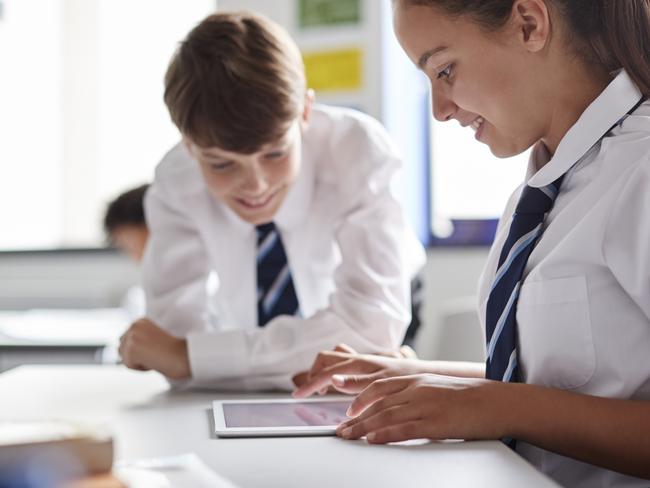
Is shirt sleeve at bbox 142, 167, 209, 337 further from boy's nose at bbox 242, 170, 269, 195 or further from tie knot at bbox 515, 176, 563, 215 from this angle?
tie knot at bbox 515, 176, 563, 215

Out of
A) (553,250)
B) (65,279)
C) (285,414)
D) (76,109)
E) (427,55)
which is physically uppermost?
(427,55)

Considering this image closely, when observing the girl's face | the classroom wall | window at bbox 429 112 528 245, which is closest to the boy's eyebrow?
the girl's face

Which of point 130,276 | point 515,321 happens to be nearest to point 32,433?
point 515,321

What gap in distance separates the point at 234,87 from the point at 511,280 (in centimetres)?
62

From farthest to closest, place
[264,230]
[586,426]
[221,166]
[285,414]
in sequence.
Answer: [264,230], [221,166], [285,414], [586,426]

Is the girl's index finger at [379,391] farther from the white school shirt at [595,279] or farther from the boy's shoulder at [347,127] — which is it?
the boy's shoulder at [347,127]

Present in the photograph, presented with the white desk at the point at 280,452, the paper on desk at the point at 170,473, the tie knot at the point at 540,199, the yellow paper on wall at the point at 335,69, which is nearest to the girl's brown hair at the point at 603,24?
the tie knot at the point at 540,199

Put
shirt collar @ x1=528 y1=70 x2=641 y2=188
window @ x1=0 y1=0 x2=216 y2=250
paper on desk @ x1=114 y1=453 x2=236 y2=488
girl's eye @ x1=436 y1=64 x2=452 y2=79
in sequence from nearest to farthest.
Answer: paper on desk @ x1=114 y1=453 x2=236 y2=488
shirt collar @ x1=528 y1=70 x2=641 y2=188
girl's eye @ x1=436 y1=64 x2=452 y2=79
window @ x1=0 y1=0 x2=216 y2=250

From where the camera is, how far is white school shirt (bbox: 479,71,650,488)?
3.10 feet

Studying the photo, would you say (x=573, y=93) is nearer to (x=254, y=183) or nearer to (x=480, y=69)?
(x=480, y=69)

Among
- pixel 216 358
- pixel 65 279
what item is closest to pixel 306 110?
pixel 216 358

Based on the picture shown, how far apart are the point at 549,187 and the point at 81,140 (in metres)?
3.38

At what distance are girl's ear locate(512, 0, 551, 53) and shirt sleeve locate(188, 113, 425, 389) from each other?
21.7 inches

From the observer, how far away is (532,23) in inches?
42.5
